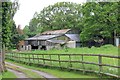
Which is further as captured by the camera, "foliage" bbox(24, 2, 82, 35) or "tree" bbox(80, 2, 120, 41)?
"foliage" bbox(24, 2, 82, 35)

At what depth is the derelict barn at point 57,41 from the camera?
53688 mm

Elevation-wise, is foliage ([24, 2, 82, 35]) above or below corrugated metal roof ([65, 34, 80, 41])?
above

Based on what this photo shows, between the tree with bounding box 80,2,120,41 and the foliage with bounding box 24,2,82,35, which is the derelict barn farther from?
the tree with bounding box 80,2,120,41

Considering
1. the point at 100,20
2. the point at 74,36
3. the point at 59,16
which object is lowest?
the point at 74,36

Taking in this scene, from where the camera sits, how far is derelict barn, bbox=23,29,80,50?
5369 centimetres

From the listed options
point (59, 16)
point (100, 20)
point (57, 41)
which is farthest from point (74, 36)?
point (100, 20)

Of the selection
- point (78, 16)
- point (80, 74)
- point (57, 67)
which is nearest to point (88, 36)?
point (78, 16)

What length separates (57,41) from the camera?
55.8m

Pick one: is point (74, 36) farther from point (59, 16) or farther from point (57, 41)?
point (59, 16)

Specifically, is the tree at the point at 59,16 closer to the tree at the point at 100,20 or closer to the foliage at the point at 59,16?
the foliage at the point at 59,16

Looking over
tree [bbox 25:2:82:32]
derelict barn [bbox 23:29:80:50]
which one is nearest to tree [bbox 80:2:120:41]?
derelict barn [bbox 23:29:80:50]

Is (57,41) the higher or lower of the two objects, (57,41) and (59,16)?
the lower

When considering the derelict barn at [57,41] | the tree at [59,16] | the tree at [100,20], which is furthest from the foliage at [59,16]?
the tree at [100,20]

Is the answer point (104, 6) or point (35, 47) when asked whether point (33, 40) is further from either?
point (104, 6)
